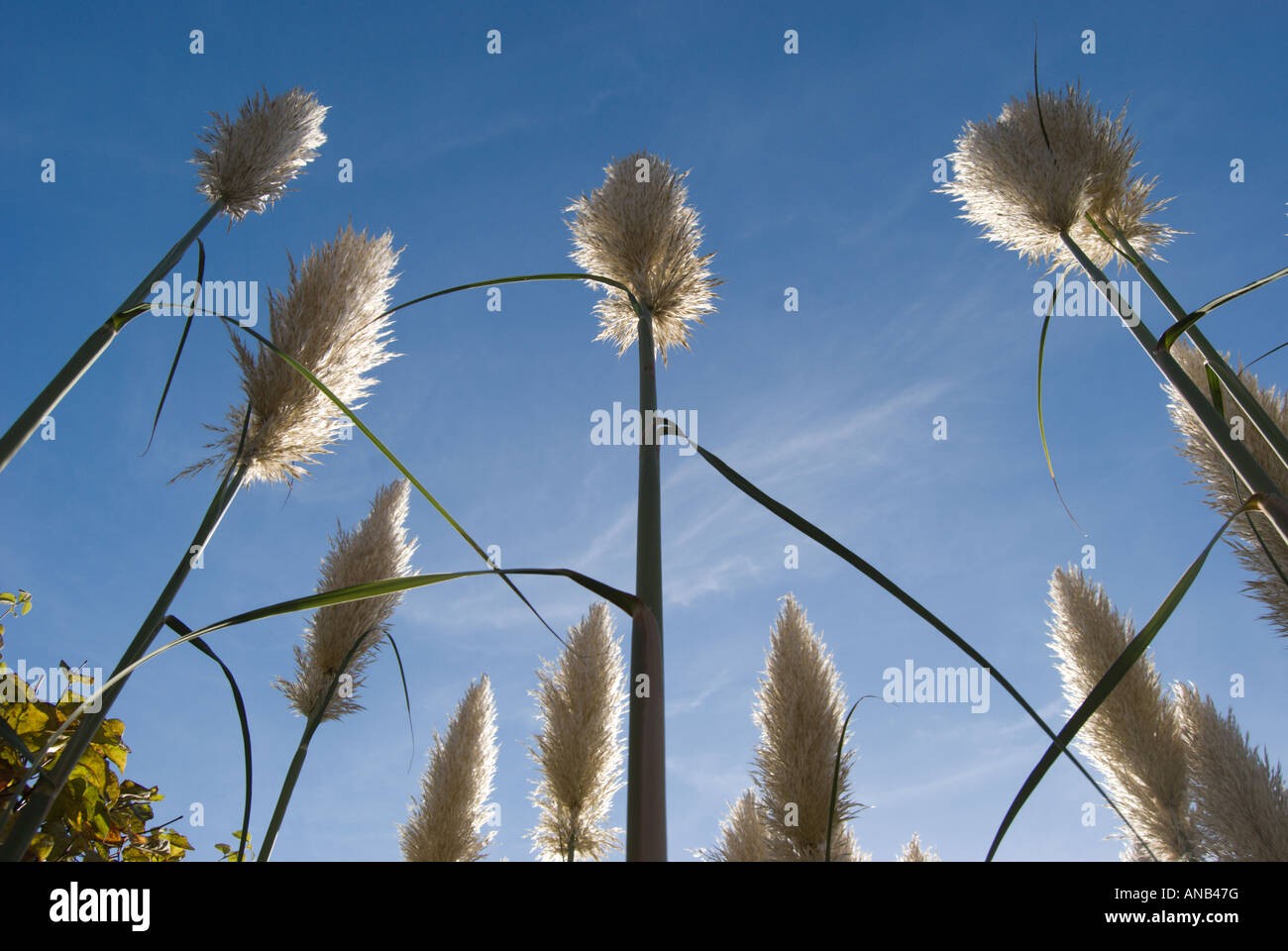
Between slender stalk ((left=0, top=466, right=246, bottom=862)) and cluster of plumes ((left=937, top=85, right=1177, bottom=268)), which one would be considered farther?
cluster of plumes ((left=937, top=85, right=1177, bottom=268))

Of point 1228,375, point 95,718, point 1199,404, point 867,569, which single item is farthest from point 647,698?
point 1228,375

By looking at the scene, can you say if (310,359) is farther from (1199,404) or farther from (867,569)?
(1199,404)

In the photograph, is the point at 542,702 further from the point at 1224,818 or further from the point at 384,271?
the point at 1224,818

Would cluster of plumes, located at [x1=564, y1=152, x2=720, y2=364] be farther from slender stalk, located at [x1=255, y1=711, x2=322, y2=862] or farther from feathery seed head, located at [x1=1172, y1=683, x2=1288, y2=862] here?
feathery seed head, located at [x1=1172, y1=683, x2=1288, y2=862]

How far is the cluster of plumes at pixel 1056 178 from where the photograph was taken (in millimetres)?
2242

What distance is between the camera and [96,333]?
1.33 meters

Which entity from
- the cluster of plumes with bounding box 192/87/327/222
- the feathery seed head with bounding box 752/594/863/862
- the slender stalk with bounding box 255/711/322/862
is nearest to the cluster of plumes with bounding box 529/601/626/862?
the feathery seed head with bounding box 752/594/863/862

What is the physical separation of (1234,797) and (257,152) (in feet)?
12.7

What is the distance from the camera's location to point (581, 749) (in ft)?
9.00

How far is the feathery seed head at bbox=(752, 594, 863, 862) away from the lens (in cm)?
229

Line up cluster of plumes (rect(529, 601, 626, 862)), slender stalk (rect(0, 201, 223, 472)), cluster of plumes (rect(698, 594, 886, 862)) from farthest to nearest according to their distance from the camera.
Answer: cluster of plumes (rect(529, 601, 626, 862))
cluster of plumes (rect(698, 594, 886, 862))
slender stalk (rect(0, 201, 223, 472))

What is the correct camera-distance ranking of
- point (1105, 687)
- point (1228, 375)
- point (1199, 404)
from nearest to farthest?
point (1105, 687), point (1199, 404), point (1228, 375)

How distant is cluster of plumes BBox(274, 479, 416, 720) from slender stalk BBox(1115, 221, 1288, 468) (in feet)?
7.48
